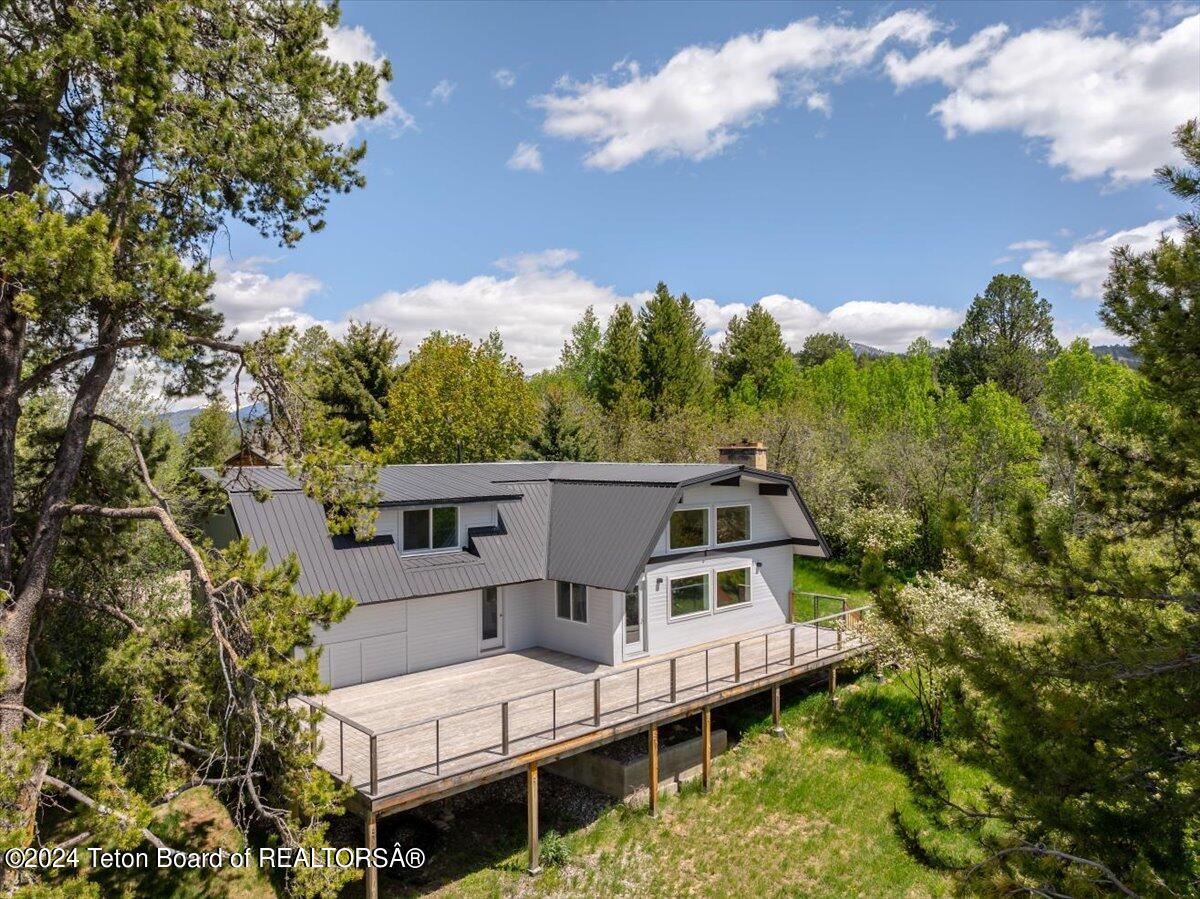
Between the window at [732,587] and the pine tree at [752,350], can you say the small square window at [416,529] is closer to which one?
the window at [732,587]

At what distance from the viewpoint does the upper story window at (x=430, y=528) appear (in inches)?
635

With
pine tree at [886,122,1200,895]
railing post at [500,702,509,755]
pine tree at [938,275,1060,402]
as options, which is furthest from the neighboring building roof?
pine tree at [938,275,1060,402]

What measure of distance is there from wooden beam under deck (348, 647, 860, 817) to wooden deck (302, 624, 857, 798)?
0.19ft

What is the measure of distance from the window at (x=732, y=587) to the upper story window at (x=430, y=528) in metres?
7.03

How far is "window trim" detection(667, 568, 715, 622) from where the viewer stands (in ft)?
57.5

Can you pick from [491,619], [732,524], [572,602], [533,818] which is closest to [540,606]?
[572,602]

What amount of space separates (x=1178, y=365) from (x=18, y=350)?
12.2 metres

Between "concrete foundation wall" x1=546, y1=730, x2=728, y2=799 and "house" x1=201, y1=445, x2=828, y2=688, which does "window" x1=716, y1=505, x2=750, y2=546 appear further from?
"concrete foundation wall" x1=546, y1=730, x2=728, y2=799

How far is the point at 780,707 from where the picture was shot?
57.1 feet

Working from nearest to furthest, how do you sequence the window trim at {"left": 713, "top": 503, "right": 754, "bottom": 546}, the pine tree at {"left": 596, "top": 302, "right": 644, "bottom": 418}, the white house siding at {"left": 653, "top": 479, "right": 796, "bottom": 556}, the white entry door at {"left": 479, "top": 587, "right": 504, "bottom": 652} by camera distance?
the white entry door at {"left": 479, "top": 587, "right": 504, "bottom": 652} < the white house siding at {"left": 653, "top": 479, "right": 796, "bottom": 556} < the window trim at {"left": 713, "top": 503, "right": 754, "bottom": 546} < the pine tree at {"left": 596, "top": 302, "right": 644, "bottom": 418}

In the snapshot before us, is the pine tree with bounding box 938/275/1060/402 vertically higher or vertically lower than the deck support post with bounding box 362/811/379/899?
higher

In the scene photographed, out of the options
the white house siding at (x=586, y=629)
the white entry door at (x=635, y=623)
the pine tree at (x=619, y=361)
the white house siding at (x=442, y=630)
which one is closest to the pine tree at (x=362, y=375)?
the pine tree at (x=619, y=361)

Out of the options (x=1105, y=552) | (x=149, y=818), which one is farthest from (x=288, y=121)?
(x=1105, y=552)

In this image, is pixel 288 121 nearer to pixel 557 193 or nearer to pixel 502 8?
pixel 502 8
